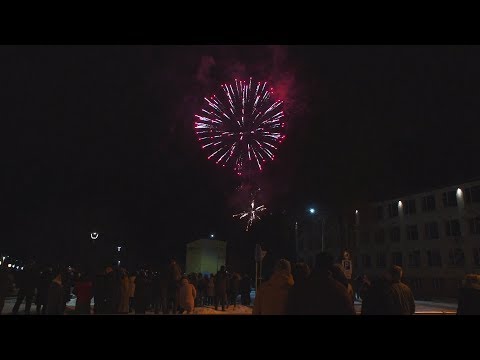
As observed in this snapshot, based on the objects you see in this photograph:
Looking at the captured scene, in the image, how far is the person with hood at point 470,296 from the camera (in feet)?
20.0

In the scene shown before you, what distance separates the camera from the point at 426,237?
44219 millimetres

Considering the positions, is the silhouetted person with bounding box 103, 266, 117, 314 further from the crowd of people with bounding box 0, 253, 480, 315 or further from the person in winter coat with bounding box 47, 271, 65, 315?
the person in winter coat with bounding box 47, 271, 65, 315

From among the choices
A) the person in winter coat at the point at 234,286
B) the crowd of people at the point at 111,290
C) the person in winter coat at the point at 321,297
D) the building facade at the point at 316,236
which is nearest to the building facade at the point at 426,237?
the building facade at the point at 316,236

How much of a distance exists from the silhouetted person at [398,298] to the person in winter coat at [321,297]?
149cm

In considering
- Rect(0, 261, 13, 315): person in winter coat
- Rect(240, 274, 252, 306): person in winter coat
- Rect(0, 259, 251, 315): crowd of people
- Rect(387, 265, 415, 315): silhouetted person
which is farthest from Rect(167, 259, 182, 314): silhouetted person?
Rect(387, 265, 415, 315): silhouetted person

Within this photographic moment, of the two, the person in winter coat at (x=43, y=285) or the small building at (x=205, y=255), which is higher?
the small building at (x=205, y=255)

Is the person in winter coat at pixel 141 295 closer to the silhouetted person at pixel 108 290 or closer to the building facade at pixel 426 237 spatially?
the silhouetted person at pixel 108 290

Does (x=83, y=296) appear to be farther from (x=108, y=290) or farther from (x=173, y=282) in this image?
(x=173, y=282)

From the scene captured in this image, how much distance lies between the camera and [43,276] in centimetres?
1416

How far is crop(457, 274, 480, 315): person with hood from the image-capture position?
6.10m

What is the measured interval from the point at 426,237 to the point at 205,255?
23.5 meters

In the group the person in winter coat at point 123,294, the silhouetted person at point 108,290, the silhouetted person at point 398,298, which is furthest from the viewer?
the person in winter coat at point 123,294
